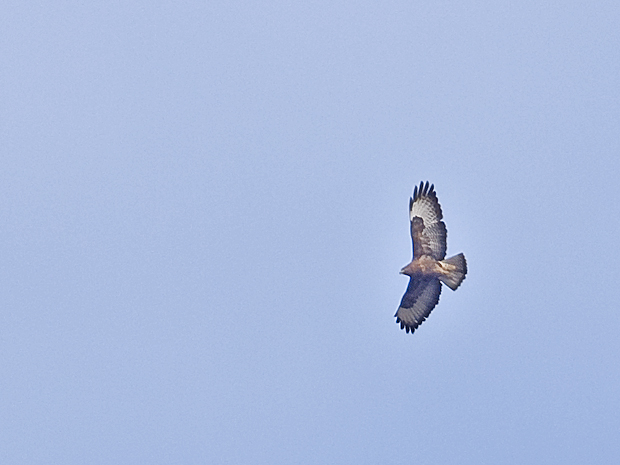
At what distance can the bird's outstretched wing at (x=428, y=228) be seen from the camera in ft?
71.0

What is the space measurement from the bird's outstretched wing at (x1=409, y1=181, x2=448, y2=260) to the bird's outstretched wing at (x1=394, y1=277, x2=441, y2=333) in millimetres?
760

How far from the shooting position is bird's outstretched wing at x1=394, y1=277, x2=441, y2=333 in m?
22.2

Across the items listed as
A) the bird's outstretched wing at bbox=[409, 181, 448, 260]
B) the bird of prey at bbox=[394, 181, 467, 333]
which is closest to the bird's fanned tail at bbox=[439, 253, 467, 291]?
the bird of prey at bbox=[394, 181, 467, 333]

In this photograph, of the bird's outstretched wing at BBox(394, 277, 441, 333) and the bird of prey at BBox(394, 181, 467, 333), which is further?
the bird's outstretched wing at BBox(394, 277, 441, 333)

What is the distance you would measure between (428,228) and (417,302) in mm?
2229

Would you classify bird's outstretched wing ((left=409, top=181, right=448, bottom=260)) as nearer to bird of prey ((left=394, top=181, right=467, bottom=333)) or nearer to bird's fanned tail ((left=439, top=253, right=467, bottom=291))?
bird of prey ((left=394, top=181, right=467, bottom=333))

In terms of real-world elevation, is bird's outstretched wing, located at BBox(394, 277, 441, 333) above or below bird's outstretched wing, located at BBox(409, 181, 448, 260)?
below

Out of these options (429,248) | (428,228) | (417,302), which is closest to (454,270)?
(429,248)

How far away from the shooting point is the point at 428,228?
71.2 ft

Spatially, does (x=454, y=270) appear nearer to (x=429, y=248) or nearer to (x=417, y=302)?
(x=429, y=248)

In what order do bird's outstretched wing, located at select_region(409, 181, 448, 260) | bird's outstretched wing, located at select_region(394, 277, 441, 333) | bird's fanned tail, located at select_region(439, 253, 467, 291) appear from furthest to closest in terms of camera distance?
bird's outstretched wing, located at select_region(394, 277, 441, 333)
bird's outstretched wing, located at select_region(409, 181, 448, 260)
bird's fanned tail, located at select_region(439, 253, 467, 291)

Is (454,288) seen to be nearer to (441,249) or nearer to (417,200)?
(441,249)

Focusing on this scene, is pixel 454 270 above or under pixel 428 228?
under

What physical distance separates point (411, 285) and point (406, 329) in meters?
1.37
